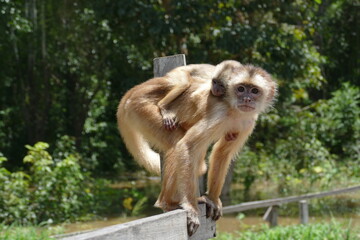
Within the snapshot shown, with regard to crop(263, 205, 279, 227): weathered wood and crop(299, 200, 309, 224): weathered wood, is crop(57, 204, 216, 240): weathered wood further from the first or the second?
crop(263, 205, 279, 227): weathered wood

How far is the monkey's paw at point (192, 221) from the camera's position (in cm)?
351

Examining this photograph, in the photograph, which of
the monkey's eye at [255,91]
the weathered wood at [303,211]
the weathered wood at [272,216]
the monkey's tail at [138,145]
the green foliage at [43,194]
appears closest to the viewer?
the monkey's eye at [255,91]

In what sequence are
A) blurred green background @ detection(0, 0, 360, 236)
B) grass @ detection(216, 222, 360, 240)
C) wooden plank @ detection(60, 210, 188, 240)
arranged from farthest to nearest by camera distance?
1. blurred green background @ detection(0, 0, 360, 236)
2. grass @ detection(216, 222, 360, 240)
3. wooden plank @ detection(60, 210, 188, 240)

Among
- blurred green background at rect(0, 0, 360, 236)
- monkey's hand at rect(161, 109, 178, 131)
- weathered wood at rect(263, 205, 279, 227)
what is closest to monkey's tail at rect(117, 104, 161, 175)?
monkey's hand at rect(161, 109, 178, 131)

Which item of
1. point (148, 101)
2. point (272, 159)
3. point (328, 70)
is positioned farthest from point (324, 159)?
point (148, 101)

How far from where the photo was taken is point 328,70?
78.7 feet

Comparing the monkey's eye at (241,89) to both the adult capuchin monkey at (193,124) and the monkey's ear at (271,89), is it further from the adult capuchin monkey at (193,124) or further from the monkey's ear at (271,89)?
the monkey's ear at (271,89)

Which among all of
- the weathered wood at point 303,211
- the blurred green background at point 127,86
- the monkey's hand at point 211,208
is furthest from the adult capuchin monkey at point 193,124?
the blurred green background at point 127,86

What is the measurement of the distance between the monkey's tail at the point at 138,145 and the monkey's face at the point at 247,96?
102 cm

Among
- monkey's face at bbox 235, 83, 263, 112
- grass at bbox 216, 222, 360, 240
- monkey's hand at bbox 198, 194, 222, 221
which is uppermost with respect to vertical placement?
monkey's face at bbox 235, 83, 263, 112

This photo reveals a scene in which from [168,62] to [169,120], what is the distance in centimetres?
47

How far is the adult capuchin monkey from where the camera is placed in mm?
3705

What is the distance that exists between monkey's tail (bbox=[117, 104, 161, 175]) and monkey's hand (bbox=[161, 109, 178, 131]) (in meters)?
0.37

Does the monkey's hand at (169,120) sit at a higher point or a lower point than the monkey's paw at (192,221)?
higher
